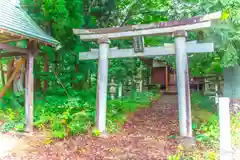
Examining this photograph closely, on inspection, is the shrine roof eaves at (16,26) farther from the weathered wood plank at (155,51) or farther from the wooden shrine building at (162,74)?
the wooden shrine building at (162,74)

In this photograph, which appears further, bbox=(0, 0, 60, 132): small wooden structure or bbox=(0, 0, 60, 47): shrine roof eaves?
bbox=(0, 0, 60, 132): small wooden structure

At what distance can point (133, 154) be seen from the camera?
16.1 ft

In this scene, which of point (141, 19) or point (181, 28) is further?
point (141, 19)

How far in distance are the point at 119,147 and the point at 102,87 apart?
1.81m

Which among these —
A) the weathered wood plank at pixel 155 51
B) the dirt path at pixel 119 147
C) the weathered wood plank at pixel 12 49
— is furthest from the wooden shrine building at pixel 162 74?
the weathered wood plank at pixel 12 49

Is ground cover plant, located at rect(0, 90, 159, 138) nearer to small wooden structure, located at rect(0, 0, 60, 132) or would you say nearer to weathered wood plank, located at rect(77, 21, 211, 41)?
small wooden structure, located at rect(0, 0, 60, 132)

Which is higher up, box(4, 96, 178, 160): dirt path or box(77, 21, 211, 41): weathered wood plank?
box(77, 21, 211, 41): weathered wood plank

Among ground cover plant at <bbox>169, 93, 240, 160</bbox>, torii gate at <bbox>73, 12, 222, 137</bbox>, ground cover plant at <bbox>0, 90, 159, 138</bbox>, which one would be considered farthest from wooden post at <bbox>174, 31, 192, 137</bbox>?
ground cover plant at <bbox>0, 90, 159, 138</bbox>

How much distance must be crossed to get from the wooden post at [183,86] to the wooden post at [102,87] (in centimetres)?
203

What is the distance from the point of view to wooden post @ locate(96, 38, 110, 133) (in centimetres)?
630

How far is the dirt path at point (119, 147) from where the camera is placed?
4.84 metres

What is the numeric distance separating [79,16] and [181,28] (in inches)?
171

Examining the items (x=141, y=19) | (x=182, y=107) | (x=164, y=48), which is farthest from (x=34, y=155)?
(x=141, y=19)

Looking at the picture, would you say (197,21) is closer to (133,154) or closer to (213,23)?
(213,23)
